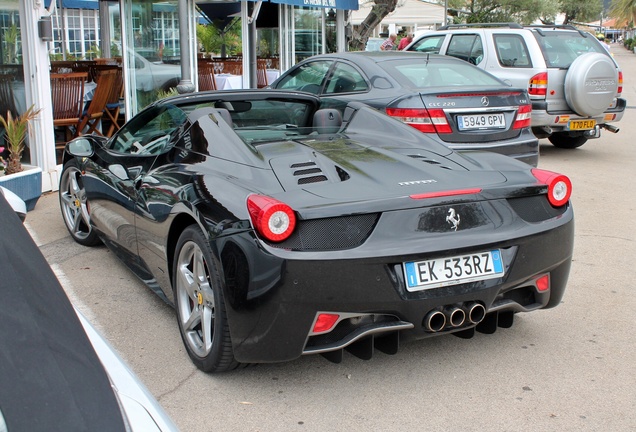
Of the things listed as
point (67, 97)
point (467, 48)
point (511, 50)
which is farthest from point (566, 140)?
point (67, 97)

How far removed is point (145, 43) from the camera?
11805 mm

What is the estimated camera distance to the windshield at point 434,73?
7777 mm

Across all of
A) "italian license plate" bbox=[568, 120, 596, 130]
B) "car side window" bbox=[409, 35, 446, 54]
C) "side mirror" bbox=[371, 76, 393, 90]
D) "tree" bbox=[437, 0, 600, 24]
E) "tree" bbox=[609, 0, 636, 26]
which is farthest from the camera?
"tree" bbox=[609, 0, 636, 26]

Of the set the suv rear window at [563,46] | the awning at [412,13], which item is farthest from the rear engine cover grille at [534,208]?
the awning at [412,13]

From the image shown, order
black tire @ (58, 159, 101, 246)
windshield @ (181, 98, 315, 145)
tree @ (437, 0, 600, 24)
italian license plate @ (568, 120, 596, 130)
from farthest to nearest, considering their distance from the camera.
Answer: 1. tree @ (437, 0, 600, 24)
2. italian license plate @ (568, 120, 596, 130)
3. black tire @ (58, 159, 101, 246)
4. windshield @ (181, 98, 315, 145)

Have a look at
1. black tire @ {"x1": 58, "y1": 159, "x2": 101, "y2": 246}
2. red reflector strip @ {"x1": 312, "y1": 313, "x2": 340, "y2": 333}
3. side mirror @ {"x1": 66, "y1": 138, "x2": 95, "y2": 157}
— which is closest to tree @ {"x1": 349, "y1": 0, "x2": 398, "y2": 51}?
black tire @ {"x1": 58, "y1": 159, "x2": 101, "y2": 246}

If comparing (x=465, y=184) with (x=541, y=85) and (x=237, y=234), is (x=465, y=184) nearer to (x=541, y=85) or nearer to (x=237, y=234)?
(x=237, y=234)

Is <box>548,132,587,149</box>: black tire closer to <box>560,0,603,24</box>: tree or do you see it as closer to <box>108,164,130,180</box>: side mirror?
<box>108,164,130,180</box>: side mirror

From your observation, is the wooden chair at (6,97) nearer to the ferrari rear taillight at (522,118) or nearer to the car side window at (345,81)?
the car side window at (345,81)

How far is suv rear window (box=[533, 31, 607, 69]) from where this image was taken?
10672 mm

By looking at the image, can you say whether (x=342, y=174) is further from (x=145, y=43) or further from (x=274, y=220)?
(x=145, y=43)

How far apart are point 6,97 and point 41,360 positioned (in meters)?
7.74

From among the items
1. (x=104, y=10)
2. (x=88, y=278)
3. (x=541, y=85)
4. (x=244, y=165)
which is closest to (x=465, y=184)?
(x=244, y=165)

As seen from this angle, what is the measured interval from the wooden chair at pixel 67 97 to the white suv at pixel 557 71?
5.60 metres
